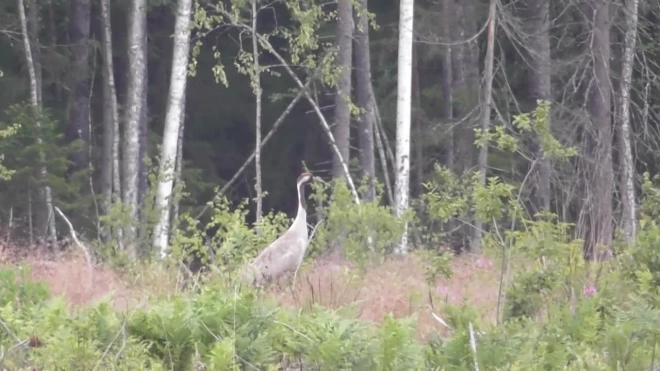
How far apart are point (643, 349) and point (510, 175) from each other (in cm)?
1947

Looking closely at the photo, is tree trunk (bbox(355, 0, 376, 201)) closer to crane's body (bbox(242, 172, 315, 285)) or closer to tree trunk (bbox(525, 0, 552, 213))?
tree trunk (bbox(525, 0, 552, 213))

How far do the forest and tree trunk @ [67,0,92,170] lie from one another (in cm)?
5

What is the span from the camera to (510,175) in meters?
25.8

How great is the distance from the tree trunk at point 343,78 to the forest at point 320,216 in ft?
0.16

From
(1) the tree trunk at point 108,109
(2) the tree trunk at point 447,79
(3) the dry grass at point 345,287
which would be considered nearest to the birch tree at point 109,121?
(1) the tree trunk at point 108,109

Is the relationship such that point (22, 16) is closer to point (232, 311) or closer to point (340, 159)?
point (340, 159)

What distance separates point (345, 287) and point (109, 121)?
1598 cm

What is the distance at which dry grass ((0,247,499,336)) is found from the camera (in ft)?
30.1

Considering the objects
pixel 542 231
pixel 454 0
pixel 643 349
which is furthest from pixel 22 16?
pixel 643 349

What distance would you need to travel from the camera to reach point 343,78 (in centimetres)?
2197

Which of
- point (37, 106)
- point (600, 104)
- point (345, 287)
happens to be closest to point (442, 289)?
point (345, 287)

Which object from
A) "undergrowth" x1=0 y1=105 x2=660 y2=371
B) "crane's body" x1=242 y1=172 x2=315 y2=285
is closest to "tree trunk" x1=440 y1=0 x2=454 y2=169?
"crane's body" x1=242 y1=172 x2=315 y2=285

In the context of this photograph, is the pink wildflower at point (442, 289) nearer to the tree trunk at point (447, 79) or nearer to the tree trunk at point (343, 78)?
the tree trunk at point (343, 78)

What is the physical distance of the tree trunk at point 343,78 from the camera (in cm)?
2139
